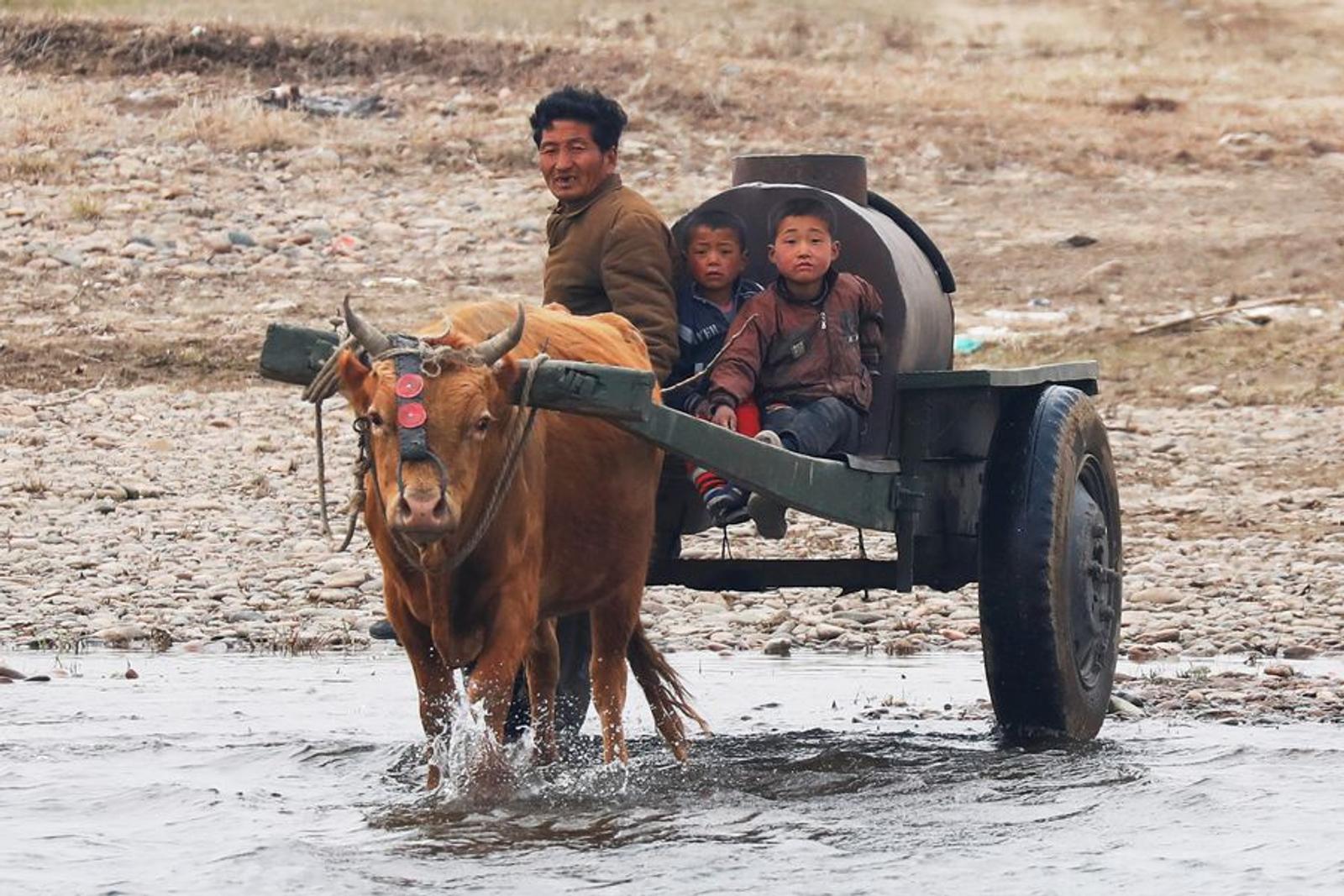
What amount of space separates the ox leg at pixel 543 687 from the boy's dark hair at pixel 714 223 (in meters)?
1.30

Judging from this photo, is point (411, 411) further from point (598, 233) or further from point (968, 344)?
point (968, 344)

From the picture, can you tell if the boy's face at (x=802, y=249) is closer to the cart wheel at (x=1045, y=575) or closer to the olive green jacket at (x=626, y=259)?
the olive green jacket at (x=626, y=259)

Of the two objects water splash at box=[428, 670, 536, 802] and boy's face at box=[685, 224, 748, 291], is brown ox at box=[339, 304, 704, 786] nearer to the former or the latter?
water splash at box=[428, 670, 536, 802]

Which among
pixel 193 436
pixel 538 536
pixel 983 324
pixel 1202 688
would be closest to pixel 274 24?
pixel 983 324

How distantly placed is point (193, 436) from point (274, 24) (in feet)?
41.7

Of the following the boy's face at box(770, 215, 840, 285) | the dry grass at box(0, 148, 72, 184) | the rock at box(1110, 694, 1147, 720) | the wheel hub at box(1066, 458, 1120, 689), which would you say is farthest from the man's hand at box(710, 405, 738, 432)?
the dry grass at box(0, 148, 72, 184)

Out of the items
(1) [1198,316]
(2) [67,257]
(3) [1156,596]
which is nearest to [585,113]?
(3) [1156,596]

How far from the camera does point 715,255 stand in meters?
7.91

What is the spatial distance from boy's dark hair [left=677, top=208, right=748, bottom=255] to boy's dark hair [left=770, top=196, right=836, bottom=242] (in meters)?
0.11

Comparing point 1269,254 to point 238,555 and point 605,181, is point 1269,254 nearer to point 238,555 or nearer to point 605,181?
point 238,555

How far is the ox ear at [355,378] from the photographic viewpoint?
6.37 meters

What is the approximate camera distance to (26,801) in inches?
300

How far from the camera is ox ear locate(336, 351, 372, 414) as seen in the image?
637 centimetres

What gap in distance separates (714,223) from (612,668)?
1429mm
